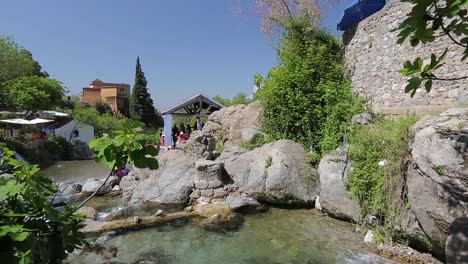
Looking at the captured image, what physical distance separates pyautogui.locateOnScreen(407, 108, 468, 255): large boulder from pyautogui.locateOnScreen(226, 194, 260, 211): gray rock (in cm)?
417

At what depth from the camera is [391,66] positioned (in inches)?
402

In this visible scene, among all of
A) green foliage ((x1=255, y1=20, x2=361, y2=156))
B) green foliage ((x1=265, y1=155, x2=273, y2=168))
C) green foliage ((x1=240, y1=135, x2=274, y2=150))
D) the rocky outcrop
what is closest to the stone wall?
green foliage ((x1=255, y1=20, x2=361, y2=156))

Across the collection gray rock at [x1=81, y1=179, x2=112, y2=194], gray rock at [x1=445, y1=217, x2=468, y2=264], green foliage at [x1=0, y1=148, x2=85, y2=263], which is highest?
green foliage at [x1=0, y1=148, x2=85, y2=263]

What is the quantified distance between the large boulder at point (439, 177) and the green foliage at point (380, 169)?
1.49 feet

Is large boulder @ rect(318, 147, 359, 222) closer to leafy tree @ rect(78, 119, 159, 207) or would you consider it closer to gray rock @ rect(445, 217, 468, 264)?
gray rock @ rect(445, 217, 468, 264)

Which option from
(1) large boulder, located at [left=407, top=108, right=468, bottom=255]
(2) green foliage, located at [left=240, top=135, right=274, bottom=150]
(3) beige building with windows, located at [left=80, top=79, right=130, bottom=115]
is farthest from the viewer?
(3) beige building with windows, located at [left=80, top=79, right=130, bottom=115]

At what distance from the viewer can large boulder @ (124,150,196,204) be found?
991 centimetres

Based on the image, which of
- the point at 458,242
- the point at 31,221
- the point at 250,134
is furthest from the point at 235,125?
the point at 31,221

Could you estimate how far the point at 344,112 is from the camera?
10.7m

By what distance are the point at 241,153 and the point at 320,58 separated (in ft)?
15.8

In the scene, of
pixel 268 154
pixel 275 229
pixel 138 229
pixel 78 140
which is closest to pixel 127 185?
pixel 138 229

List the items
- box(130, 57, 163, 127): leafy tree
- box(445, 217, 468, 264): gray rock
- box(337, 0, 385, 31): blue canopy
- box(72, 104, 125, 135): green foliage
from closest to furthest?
box(445, 217, 468, 264): gray rock → box(337, 0, 385, 31): blue canopy → box(72, 104, 125, 135): green foliage → box(130, 57, 163, 127): leafy tree

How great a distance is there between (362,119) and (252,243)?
A: 17.2 feet

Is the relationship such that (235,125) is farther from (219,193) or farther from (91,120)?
(91,120)
